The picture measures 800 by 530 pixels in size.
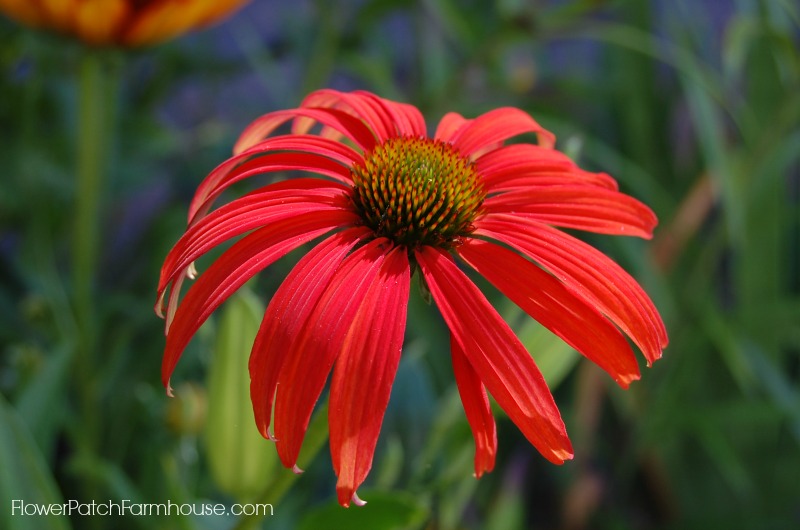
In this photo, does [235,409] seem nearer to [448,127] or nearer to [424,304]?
[448,127]

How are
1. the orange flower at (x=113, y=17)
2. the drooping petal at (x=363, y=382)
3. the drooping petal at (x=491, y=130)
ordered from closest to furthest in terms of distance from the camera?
the drooping petal at (x=363, y=382) < the drooping petal at (x=491, y=130) < the orange flower at (x=113, y=17)

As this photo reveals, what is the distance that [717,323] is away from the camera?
718 millimetres

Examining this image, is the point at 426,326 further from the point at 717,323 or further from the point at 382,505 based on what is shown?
the point at 382,505

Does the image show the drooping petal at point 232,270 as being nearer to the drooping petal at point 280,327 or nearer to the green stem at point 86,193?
the drooping petal at point 280,327

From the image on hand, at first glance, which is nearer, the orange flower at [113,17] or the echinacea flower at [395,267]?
the echinacea flower at [395,267]

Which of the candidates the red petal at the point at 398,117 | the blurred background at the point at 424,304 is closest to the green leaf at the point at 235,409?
the blurred background at the point at 424,304

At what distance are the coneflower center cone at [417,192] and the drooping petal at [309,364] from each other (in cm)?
5

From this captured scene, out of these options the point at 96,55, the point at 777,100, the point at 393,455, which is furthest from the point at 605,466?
the point at 96,55

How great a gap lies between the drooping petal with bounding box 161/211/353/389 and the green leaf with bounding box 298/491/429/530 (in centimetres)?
12

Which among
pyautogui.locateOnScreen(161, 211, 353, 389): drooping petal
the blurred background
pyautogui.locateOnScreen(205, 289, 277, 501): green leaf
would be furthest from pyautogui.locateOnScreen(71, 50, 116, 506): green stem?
pyautogui.locateOnScreen(161, 211, 353, 389): drooping petal

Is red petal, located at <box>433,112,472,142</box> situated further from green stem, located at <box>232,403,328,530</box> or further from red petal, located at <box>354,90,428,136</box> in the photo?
green stem, located at <box>232,403,328,530</box>

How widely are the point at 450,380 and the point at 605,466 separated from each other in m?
0.27

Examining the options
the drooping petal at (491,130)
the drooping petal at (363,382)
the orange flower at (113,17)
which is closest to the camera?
the drooping petal at (363,382)

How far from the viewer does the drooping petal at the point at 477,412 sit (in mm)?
241
